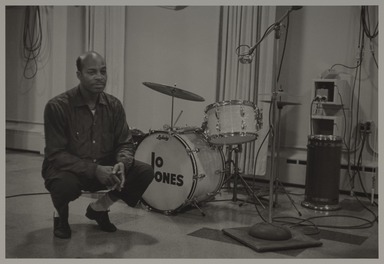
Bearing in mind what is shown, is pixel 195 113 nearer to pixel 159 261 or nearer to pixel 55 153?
pixel 55 153

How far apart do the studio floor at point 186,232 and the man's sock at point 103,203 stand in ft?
0.46

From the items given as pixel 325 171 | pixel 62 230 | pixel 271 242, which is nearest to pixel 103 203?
pixel 62 230

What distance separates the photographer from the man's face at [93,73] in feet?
9.13

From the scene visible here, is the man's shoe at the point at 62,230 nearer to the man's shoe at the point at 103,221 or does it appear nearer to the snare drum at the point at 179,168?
the man's shoe at the point at 103,221

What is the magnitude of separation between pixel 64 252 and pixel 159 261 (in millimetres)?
584

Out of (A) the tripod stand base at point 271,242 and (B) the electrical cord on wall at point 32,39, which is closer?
(A) the tripod stand base at point 271,242

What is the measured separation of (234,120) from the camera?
10.3 feet

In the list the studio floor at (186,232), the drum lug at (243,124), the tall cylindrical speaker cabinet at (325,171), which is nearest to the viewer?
the studio floor at (186,232)

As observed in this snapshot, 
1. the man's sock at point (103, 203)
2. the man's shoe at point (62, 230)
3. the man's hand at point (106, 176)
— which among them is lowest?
the man's shoe at point (62, 230)

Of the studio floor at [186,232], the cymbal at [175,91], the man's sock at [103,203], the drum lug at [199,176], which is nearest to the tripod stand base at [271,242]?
the studio floor at [186,232]

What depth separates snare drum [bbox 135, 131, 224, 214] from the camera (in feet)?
11.1

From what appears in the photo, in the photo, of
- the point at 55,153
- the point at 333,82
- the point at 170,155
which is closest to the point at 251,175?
the point at 333,82

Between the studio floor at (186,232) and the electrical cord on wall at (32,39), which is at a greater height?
the electrical cord on wall at (32,39)

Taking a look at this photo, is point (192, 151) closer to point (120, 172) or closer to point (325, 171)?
point (120, 172)
